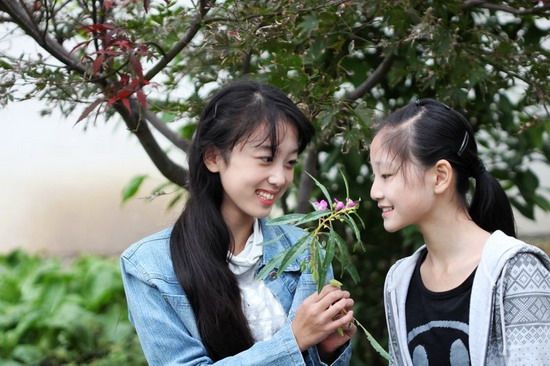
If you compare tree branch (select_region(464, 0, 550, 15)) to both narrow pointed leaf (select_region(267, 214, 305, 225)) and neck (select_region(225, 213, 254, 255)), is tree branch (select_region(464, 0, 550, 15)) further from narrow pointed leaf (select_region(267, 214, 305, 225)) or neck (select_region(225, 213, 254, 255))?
narrow pointed leaf (select_region(267, 214, 305, 225))

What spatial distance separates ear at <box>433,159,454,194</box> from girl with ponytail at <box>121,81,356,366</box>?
328mm

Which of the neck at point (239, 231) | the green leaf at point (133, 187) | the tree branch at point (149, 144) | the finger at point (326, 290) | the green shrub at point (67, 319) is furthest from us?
the green leaf at point (133, 187)

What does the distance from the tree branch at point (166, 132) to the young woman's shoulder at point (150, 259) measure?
1.11m

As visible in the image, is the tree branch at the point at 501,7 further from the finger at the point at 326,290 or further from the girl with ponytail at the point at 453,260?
the finger at the point at 326,290

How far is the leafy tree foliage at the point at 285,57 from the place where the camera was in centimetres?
302

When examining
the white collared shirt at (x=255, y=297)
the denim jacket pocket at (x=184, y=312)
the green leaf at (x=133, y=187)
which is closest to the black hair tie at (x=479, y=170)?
the white collared shirt at (x=255, y=297)

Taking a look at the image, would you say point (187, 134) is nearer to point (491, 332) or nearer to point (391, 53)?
point (391, 53)

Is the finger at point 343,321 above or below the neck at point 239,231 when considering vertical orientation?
below

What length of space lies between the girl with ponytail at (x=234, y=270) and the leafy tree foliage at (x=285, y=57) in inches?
14.7

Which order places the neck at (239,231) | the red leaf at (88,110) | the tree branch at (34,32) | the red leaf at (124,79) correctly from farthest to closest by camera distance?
the tree branch at (34,32), the red leaf at (124,79), the red leaf at (88,110), the neck at (239,231)

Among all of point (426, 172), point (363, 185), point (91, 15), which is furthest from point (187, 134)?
point (426, 172)

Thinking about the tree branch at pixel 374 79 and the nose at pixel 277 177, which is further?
the tree branch at pixel 374 79

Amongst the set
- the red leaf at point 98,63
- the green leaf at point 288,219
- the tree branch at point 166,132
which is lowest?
the green leaf at point 288,219

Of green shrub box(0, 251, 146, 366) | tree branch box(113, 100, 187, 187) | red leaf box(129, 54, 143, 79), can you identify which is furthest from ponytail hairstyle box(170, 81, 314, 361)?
green shrub box(0, 251, 146, 366)
